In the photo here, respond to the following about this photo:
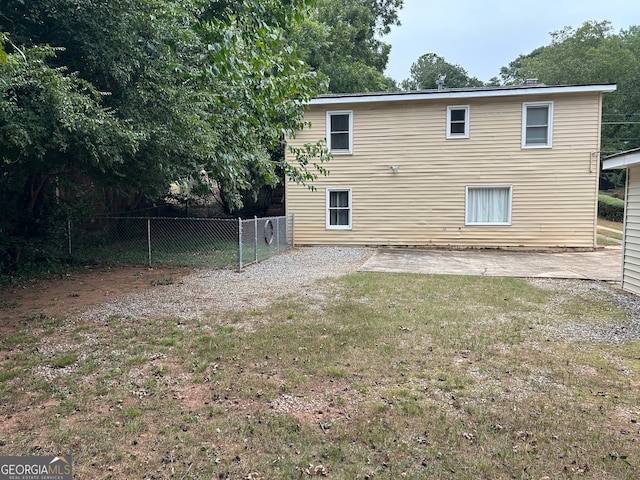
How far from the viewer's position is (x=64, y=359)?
3.89 m

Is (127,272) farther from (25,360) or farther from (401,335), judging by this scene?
(401,335)

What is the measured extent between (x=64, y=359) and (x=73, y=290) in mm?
3655

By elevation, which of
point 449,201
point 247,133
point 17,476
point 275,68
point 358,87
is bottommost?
point 17,476

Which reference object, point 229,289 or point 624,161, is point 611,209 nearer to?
point 624,161

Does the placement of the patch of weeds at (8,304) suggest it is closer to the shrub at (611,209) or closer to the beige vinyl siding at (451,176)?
the beige vinyl siding at (451,176)

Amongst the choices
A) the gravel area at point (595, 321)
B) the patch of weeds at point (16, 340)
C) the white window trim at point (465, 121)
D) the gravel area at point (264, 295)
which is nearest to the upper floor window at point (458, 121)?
the white window trim at point (465, 121)

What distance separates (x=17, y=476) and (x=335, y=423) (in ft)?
6.29

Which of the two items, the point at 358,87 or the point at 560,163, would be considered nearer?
the point at 560,163

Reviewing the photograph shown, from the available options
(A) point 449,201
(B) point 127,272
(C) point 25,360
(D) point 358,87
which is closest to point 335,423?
(C) point 25,360

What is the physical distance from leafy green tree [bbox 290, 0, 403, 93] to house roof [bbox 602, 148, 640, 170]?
14341 millimetres

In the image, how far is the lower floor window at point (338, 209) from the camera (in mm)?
13531

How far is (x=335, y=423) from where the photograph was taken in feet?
9.27

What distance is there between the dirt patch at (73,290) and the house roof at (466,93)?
708 centimetres

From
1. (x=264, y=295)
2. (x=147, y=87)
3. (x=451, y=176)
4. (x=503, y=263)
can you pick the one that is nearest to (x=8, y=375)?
(x=264, y=295)
